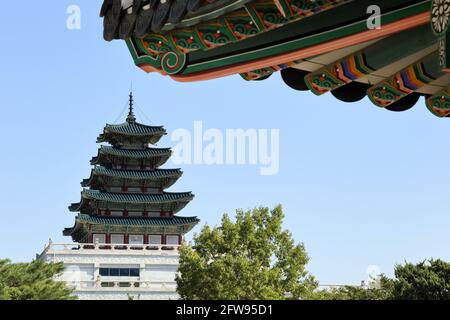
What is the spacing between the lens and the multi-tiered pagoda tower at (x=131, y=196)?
193ft

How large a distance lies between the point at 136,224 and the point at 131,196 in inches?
100

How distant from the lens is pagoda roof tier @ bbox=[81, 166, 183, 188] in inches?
2402

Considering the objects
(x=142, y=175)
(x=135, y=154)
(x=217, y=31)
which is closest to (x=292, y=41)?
(x=217, y=31)

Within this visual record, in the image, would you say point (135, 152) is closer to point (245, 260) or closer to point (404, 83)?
point (245, 260)

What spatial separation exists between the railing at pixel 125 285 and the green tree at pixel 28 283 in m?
12.1

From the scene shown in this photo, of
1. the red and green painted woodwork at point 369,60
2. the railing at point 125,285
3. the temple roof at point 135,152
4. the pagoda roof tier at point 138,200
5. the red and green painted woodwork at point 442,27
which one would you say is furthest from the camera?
the temple roof at point 135,152

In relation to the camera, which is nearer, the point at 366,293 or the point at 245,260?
the point at 245,260

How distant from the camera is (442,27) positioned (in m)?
5.42

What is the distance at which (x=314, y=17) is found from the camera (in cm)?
662

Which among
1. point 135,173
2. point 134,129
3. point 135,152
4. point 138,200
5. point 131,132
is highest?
point 134,129

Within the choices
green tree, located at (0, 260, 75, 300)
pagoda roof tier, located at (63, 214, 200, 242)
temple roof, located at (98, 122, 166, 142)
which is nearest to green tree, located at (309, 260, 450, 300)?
green tree, located at (0, 260, 75, 300)

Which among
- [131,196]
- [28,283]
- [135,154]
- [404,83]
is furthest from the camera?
[135,154]

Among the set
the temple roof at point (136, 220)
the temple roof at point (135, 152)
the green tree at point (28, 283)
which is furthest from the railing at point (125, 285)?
the temple roof at point (135, 152)

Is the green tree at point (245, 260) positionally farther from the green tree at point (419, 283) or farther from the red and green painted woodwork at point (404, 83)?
the red and green painted woodwork at point (404, 83)
